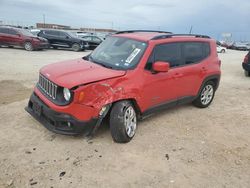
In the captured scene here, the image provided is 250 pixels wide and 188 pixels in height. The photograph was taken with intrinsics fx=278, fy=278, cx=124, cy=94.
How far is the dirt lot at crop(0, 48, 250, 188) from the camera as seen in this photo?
3.52m

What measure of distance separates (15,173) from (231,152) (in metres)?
3.20

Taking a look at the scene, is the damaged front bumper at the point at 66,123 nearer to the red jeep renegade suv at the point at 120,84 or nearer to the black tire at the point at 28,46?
the red jeep renegade suv at the point at 120,84

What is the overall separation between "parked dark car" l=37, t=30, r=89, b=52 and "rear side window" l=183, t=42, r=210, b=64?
15.8m

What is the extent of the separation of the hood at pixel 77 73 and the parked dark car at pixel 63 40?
16.5m

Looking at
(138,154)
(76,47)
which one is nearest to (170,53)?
(138,154)

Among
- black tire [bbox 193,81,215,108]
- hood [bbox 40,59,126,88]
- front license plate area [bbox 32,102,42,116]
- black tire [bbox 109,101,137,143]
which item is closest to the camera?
hood [bbox 40,59,126,88]

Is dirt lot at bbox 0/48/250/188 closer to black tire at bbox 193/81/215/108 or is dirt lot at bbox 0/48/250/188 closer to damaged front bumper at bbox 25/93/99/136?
damaged front bumper at bbox 25/93/99/136

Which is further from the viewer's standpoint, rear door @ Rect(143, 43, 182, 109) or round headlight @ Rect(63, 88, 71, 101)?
rear door @ Rect(143, 43, 182, 109)

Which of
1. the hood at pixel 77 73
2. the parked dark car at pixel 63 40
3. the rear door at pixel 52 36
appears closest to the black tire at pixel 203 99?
the hood at pixel 77 73

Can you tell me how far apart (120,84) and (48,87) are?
3.94ft

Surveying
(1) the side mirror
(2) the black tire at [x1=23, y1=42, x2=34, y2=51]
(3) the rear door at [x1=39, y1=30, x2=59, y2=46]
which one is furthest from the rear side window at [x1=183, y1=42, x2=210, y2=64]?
(3) the rear door at [x1=39, y1=30, x2=59, y2=46]

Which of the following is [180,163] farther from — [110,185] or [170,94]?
[170,94]

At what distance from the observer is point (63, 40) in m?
21.2

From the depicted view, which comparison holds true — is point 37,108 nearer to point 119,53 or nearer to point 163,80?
point 119,53
